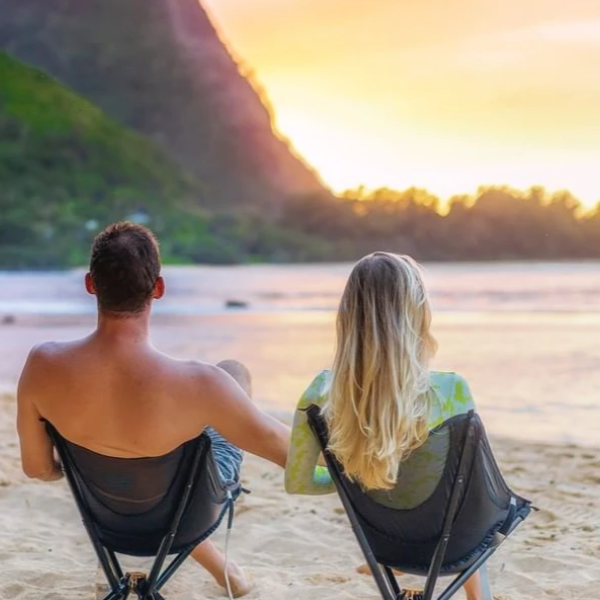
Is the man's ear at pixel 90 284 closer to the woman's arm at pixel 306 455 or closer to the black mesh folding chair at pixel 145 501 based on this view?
the black mesh folding chair at pixel 145 501

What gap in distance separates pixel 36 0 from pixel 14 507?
2158 inches

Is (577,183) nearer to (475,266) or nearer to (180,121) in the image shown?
(475,266)

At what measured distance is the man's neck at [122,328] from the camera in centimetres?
192

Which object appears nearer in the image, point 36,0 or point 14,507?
point 14,507

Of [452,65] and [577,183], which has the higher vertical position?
[452,65]

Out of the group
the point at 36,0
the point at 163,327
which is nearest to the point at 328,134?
the point at 163,327

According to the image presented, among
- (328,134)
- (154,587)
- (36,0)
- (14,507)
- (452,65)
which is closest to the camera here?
(154,587)

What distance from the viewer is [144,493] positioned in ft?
6.52

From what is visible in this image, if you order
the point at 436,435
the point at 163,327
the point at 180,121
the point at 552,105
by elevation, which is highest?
the point at 180,121

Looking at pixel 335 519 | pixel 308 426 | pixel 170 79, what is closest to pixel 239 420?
pixel 308 426

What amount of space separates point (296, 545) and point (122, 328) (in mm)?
1587

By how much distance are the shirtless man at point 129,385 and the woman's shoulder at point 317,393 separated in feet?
0.43

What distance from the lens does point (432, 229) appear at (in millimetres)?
34062

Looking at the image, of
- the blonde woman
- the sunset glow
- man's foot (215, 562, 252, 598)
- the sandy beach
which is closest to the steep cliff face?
the sunset glow
